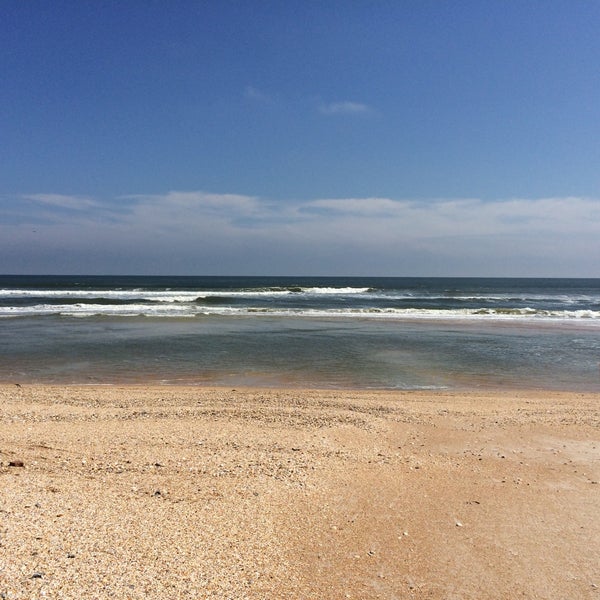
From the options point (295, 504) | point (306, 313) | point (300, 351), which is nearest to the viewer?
point (295, 504)

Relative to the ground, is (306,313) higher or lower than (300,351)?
higher

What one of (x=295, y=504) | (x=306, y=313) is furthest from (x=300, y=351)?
(x=306, y=313)

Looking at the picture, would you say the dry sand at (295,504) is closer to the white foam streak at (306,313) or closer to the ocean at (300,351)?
the ocean at (300,351)

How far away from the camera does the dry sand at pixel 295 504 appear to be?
3.32 meters

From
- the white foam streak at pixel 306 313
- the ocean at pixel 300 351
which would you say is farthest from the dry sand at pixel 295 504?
the white foam streak at pixel 306 313

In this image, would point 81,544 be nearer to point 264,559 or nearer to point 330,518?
point 264,559

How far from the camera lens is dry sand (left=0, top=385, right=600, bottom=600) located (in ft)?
10.9

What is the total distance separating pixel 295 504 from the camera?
4512mm

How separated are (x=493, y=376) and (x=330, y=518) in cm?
933

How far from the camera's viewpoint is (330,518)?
14.1ft

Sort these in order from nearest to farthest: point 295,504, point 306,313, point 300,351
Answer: point 295,504
point 300,351
point 306,313

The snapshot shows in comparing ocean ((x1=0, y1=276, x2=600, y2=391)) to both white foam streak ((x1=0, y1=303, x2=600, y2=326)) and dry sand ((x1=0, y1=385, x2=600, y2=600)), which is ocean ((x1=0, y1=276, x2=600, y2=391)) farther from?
dry sand ((x1=0, y1=385, x2=600, y2=600))

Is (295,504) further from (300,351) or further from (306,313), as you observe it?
(306,313)

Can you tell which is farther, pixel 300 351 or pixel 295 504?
pixel 300 351
